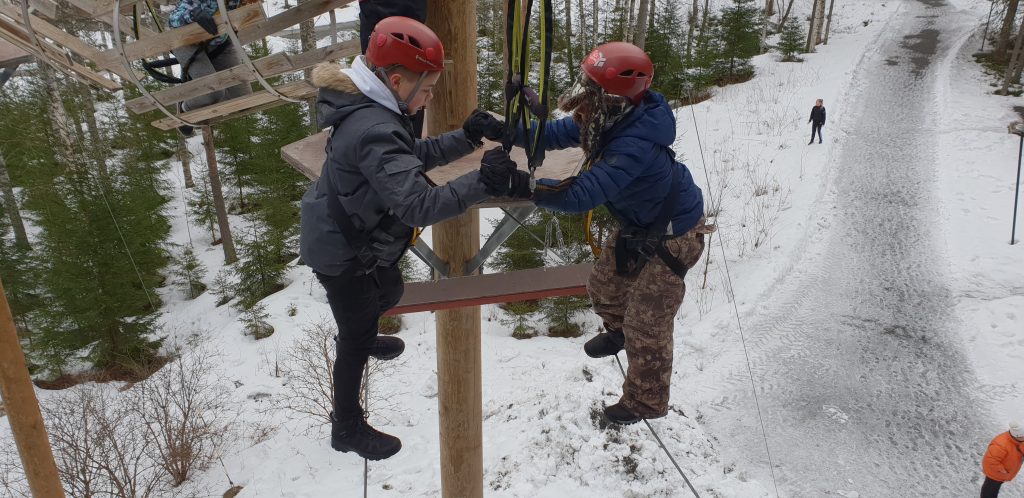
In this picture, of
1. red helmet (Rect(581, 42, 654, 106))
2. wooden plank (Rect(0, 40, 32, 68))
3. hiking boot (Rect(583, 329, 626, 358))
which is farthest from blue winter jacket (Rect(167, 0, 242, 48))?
hiking boot (Rect(583, 329, 626, 358))

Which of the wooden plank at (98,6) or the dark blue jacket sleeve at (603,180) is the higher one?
the wooden plank at (98,6)

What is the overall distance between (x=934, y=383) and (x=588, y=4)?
32.1 meters

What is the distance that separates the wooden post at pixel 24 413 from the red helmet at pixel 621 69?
2.89 m

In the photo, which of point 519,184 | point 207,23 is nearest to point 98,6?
point 207,23

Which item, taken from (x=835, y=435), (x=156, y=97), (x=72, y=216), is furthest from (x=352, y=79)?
(x=72, y=216)

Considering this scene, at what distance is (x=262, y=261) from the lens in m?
16.5

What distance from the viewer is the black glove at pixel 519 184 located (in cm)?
236

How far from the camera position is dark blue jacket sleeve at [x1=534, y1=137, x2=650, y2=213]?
260 cm

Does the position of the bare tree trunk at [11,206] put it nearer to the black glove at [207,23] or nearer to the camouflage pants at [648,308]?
the black glove at [207,23]

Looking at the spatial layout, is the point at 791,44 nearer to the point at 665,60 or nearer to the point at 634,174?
the point at 665,60

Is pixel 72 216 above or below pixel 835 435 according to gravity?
above

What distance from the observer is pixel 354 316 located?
9.65ft

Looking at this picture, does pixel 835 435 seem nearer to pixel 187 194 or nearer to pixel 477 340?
pixel 477 340

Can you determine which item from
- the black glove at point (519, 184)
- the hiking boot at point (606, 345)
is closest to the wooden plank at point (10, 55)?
the black glove at point (519, 184)
